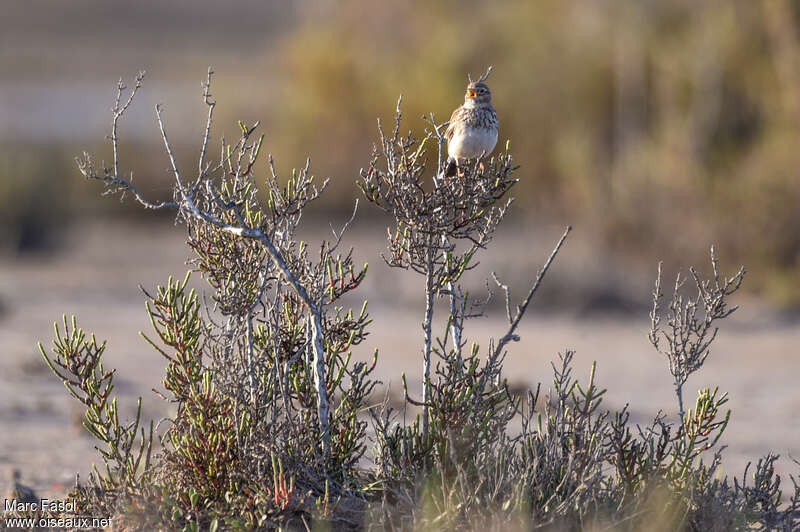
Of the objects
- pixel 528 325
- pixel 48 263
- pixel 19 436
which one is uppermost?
pixel 48 263

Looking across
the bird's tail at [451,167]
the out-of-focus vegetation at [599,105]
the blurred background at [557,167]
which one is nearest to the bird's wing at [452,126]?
the bird's tail at [451,167]

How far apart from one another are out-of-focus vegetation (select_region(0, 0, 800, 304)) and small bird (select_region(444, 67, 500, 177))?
7.59 m

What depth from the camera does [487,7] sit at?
67.7ft

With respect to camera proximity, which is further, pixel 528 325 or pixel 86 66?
pixel 86 66

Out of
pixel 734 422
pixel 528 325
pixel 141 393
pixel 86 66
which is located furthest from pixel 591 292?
pixel 86 66

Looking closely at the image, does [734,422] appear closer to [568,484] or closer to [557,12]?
[568,484]

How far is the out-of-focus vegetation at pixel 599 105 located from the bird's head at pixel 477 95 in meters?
7.56

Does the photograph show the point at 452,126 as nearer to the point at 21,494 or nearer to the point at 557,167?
the point at 21,494

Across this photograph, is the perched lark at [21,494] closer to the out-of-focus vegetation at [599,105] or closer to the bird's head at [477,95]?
the bird's head at [477,95]

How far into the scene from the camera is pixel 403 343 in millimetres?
11781

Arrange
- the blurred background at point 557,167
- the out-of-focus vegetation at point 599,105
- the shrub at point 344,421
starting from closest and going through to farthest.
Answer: the shrub at point 344,421 < the blurred background at point 557,167 < the out-of-focus vegetation at point 599,105

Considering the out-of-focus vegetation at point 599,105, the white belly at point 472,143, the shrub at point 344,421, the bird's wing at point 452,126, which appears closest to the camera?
the shrub at point 344,421

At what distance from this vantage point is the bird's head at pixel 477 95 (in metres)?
5.04

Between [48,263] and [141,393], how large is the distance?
8.03 m
